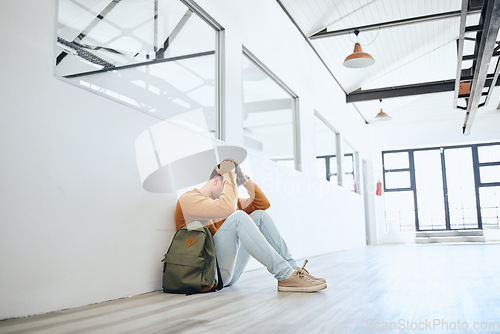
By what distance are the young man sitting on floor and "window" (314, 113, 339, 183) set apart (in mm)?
3860

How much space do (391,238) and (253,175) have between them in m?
7.91

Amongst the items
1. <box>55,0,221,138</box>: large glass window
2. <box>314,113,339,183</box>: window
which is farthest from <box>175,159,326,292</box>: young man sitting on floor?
<box>314,113,339,183</box>: window

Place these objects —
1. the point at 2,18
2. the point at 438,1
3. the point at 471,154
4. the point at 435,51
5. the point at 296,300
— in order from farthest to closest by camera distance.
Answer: the point at 471,154, the point at 435,51, the point at 438,1, the point at 296,300, the point at 2,18

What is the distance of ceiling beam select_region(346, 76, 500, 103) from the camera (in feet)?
28.3

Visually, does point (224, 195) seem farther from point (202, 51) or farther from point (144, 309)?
point (202, 51)

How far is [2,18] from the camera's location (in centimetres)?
172

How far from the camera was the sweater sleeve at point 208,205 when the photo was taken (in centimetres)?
239

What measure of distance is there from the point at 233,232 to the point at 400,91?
748cm

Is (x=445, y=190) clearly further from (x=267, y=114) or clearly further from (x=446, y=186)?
(x=267, y=114)

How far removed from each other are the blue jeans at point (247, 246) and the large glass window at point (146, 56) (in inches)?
34.0

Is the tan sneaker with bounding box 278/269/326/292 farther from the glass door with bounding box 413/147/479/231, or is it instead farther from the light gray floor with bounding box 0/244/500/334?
the glass door with bounding box 413/147/479/231

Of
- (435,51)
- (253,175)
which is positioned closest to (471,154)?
(435,51)

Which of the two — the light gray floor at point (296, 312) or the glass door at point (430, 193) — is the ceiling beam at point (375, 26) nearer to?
the light gray floor at point (296, 312)

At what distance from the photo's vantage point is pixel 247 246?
227 cm
